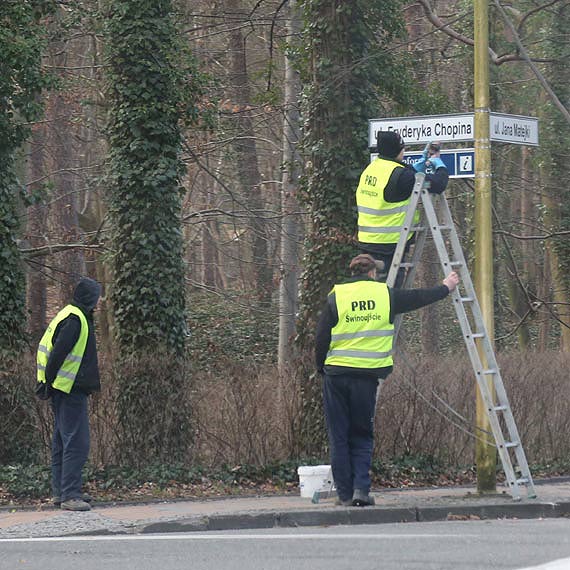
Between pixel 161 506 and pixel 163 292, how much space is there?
163 inches

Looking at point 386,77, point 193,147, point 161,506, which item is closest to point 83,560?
point 161,506

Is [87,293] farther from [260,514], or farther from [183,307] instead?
[183,307]

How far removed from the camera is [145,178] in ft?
51.2

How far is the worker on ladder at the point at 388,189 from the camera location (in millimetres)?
11312

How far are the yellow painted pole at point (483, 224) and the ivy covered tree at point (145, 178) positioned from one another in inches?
177

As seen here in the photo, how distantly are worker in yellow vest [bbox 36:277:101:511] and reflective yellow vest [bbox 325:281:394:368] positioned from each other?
2199 mm

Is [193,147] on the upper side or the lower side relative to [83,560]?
upper

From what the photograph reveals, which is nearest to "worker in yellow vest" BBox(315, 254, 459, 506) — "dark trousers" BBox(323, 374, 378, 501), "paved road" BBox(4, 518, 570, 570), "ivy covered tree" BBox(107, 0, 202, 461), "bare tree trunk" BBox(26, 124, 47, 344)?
"dark trousers" BBox(323, 374, 378, 501)

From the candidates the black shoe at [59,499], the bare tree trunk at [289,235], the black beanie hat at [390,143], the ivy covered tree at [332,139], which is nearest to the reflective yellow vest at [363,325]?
the black beanie hat at [390,143]

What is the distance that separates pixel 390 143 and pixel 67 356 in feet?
10.9

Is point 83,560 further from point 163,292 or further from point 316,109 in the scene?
point 316,109

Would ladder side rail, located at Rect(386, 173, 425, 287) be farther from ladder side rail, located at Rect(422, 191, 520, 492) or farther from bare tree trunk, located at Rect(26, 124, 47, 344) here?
bare tree trunk, located at Rect(26, 124, 47, 344)

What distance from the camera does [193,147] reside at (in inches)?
1013

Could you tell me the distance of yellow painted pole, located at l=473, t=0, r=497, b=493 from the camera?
11.8m
